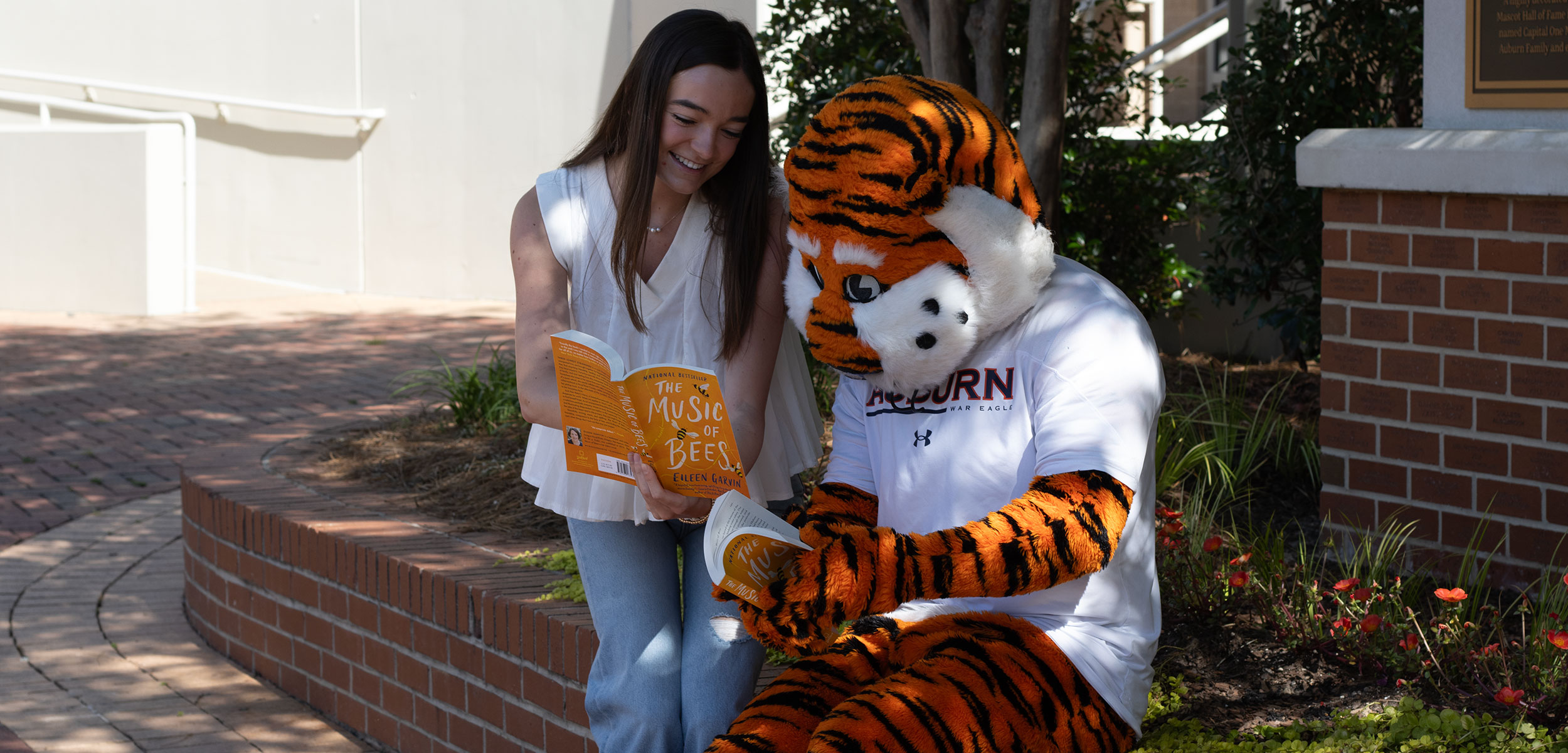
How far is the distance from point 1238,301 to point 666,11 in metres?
5.69

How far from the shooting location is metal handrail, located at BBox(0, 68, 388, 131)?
1292 cm

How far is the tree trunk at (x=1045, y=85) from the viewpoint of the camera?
4.88 m

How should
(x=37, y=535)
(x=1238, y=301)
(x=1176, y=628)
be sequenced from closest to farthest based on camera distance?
(x=1176, y=628) < (x=37, y=535) < (x=1238, y=301)

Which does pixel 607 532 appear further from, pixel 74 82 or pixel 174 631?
pixel 74 82

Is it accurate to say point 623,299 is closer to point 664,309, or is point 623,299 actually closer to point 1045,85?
point 664,309

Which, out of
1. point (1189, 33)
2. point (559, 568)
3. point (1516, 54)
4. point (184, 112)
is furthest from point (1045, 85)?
point (184, 112)

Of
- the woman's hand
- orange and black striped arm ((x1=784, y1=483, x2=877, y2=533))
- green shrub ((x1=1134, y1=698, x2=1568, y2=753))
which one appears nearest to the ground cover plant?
green shrub ((x1=1134, y1=698, x2=1568, y2=753))

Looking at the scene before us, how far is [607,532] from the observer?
8.96 feet

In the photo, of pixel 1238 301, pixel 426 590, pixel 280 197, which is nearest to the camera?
pixel 426 590

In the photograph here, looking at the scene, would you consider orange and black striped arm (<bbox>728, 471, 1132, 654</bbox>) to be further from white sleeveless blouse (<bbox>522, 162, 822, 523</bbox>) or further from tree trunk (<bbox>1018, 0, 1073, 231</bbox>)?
tree trunk (<bbox>1018, 0, 1073, 231</bbox>)

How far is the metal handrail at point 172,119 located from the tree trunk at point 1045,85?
8.85 m

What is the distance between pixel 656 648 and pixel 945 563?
842 millimetres

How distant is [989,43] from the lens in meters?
4.98

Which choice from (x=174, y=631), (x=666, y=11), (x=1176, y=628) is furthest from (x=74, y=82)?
(x=1176, y=628)
